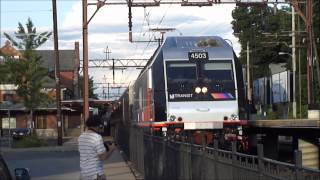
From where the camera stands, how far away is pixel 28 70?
56.1m

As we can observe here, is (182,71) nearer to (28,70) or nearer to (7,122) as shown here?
(28,70)

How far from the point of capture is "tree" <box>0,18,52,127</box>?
55.7 meters

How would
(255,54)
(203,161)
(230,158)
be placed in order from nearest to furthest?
(230,158) → (203,161) → (255,54)

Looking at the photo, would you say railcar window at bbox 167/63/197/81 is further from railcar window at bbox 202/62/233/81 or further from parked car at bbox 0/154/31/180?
parked car at bbox 0/154/31/180

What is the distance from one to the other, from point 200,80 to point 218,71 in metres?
0.72

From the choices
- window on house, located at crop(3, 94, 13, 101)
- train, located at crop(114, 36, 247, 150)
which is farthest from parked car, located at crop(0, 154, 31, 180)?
window on house, located at crop(3, 94, 13, 101)

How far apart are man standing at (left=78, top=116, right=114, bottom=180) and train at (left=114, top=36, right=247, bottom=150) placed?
1202cm

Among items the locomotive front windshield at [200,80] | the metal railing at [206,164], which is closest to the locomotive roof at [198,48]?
the locomotive front windshield at [200,80]

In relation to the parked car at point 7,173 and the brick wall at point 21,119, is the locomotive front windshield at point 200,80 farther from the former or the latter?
the brick wall at point 21,119

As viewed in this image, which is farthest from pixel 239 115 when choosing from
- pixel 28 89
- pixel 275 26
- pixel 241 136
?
pixel 275 26

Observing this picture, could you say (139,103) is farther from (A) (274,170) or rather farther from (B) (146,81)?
(A) (274,170)

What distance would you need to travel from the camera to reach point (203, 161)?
1062 cm

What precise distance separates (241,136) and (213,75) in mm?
2218

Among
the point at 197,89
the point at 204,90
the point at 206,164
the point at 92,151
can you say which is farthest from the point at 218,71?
the point at 92,151
